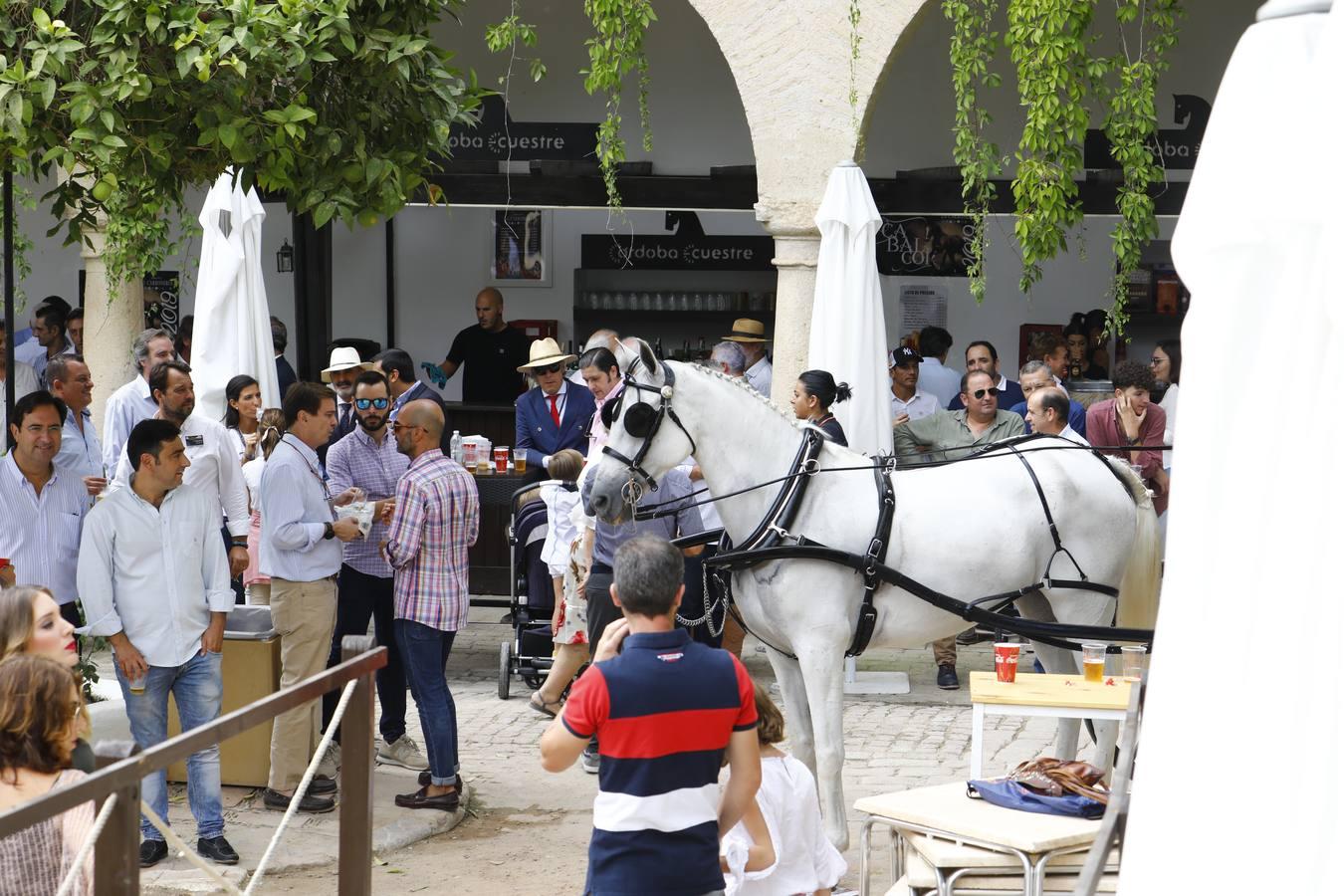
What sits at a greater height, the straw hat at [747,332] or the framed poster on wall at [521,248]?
the framed poster on wall at [521,248]

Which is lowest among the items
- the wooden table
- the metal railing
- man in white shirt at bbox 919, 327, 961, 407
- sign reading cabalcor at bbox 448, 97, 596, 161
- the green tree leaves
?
the wooden table

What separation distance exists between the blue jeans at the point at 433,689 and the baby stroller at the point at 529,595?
2109 mm

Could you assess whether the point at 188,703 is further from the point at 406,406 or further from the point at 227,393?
the point at 227,393

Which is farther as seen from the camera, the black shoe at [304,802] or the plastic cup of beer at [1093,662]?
the black shoe at [304,802]

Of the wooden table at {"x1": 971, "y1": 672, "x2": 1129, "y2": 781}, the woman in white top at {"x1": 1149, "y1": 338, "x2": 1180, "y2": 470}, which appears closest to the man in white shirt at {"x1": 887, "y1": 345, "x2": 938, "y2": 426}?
the woman in white top at {"x1": 1149, "y1": 338, "x2": 1180, "y2": 470}

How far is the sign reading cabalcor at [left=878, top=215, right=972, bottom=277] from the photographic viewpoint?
53.6 feet

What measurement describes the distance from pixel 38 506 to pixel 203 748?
13.9ft

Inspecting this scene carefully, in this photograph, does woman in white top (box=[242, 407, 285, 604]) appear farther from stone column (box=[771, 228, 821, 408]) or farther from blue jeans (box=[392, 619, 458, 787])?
stone column (box=[771, 228, 821, 408])

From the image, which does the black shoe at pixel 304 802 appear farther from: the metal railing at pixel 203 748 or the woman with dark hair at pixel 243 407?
the metal railing at pixel 203 748

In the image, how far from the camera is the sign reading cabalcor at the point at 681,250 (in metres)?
16.9

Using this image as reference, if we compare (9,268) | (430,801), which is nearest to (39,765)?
(9,268)

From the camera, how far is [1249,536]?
2371 mm

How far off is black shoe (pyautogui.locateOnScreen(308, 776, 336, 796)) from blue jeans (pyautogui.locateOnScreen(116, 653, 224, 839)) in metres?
0.89

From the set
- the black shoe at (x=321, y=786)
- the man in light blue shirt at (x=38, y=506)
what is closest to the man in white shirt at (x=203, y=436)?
the man in light blue shirt at (x=38, y=506)
